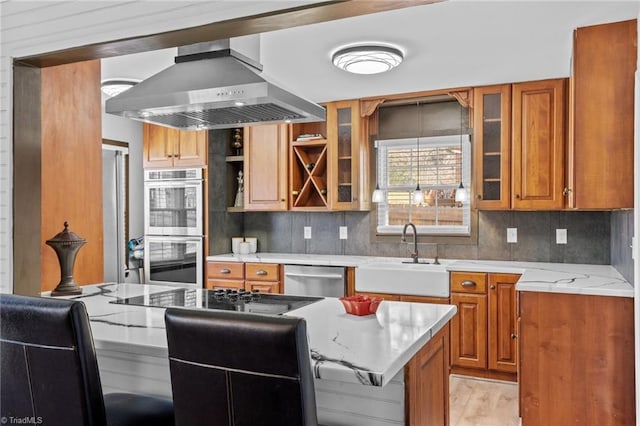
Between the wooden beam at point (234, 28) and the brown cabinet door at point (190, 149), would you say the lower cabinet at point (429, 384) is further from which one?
the brown cabinet door at point (190, 149)

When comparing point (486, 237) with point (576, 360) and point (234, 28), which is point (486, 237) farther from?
point (234, 28)

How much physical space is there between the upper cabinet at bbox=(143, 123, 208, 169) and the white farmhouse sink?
1.93 meters

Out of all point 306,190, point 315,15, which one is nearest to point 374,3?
point 315,15

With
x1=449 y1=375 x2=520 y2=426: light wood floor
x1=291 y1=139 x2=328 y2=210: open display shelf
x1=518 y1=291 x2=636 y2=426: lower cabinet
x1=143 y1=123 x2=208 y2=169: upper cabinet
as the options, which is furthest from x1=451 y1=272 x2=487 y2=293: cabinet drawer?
x1=143 y1=123 x2=208 y2=169: upper cabinet

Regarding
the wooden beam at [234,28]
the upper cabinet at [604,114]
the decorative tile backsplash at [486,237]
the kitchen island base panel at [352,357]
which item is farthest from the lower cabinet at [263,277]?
the wooden beam at [234,28]

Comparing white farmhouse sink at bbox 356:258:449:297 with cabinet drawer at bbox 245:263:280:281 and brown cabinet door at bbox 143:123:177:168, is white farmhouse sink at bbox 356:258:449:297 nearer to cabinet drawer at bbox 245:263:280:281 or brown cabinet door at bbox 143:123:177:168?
cabinet drawer at bbox 245:263:280:281

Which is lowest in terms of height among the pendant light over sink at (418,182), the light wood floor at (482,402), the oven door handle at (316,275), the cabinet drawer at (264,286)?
the light wood floor at (482,402)

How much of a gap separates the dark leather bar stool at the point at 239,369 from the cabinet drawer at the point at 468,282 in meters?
2.89

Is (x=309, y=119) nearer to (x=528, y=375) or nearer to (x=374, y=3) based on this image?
(x=374, y=3)

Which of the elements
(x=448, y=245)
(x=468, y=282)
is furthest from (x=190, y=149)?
(x=468, y=282)

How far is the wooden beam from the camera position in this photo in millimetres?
1648

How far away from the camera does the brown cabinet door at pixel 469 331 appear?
12.9ft

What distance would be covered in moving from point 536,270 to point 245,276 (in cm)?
251

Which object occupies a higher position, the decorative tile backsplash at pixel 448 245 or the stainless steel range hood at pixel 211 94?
the stainless steel range hood at pixel 211 94
